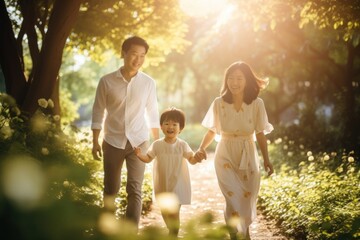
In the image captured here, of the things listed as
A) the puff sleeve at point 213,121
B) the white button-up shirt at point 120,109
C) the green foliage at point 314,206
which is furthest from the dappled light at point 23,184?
the puff sleeve at point 213,121

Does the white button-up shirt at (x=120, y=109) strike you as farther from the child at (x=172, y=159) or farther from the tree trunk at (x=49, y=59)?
the tree trunk at (x=49, y=59)

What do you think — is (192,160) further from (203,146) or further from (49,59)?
(49,59)

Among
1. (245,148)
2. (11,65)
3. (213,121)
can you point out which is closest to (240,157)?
(245,148)

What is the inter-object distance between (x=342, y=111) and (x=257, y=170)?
11.0 metres

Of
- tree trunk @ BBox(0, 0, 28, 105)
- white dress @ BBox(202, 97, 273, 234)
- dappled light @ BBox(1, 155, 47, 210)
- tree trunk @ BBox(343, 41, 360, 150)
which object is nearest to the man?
white dress @ BBox(202, 97, 273, 234)

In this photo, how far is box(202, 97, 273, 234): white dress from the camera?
515 centimetres

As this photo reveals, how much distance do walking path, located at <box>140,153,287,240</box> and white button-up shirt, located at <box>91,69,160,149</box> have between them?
112cm

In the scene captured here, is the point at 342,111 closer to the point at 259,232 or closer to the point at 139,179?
the point at 259,232

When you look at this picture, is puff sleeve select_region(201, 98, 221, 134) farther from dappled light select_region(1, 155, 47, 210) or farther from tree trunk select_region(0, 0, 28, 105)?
dappled light select_region(1, 155, 47, 210)

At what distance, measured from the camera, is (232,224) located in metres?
1.80

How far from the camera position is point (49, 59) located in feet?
22.6

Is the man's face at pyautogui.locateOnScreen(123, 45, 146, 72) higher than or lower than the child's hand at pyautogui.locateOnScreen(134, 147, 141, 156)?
higher

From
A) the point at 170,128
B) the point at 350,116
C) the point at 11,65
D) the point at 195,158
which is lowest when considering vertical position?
the point at 195,158

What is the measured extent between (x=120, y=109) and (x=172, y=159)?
86 centimetres
